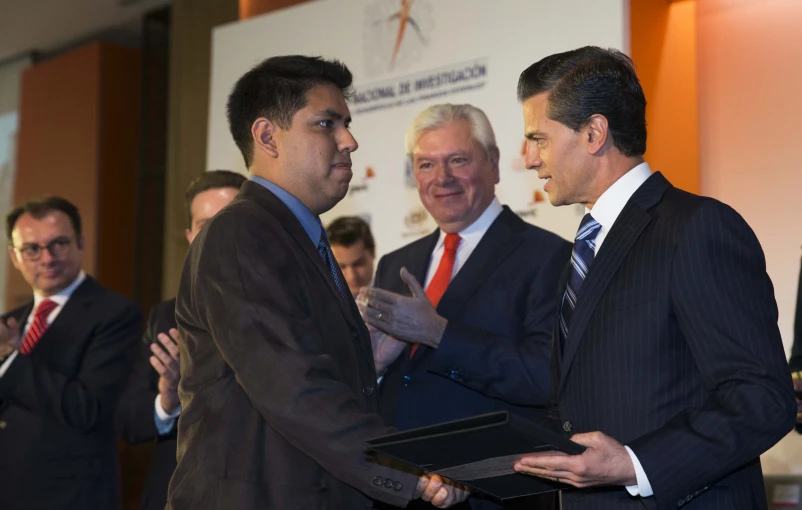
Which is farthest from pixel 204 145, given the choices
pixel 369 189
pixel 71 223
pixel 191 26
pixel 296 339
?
pixel 296 339

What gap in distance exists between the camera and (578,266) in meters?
2.28

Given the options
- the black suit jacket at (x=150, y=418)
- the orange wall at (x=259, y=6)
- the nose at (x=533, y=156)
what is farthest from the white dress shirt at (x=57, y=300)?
the orange wall at (x=259, y=6)

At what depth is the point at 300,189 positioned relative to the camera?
2508 millimetres

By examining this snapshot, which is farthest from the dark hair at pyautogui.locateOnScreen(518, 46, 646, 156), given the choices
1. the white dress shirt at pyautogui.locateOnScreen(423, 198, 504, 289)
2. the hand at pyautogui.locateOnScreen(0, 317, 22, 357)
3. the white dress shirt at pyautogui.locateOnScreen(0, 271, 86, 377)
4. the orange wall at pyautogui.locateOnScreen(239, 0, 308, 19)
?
the orange wall at pyautogui.locateOnScreen(239, 0, 308, 19)

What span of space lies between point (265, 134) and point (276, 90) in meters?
0.13

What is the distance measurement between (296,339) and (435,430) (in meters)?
0.49

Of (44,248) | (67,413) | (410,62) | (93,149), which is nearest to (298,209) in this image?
(67,413)

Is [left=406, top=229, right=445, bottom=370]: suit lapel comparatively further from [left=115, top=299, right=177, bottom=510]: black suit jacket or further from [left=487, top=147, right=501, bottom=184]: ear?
[left=115, top=299, right=177, bottom=510]: black suit jacket

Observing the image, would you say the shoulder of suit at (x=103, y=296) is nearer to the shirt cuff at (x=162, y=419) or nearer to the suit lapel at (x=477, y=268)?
the shirt cuff at (x=162, y=419)

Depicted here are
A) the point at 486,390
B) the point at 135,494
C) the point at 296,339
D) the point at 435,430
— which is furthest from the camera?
the point at 135,494

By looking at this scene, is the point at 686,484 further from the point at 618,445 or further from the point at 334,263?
the point at 334,263

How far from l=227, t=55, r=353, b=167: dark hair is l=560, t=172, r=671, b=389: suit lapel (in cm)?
91

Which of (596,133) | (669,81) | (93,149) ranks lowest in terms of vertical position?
(596,133)

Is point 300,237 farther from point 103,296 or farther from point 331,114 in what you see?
point 103,296
